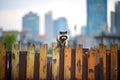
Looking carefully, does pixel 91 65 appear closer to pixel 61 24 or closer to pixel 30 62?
pixel 30 62

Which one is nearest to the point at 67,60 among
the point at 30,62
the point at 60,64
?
the point at 60,64

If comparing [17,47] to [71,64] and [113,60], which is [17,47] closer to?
[71,64]

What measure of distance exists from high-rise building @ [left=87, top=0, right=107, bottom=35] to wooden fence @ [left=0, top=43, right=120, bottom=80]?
11.5 meters

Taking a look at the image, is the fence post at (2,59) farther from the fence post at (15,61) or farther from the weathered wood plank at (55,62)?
the weathered wood plank at (55,62)

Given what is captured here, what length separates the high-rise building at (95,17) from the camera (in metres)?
15.6

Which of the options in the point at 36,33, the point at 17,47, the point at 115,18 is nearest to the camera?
the point at 17,47

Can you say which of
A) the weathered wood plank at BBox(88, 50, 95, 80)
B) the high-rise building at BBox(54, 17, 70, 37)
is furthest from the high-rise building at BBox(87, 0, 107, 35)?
the weathered wood plank at BBox(88, 50, 95, 80)

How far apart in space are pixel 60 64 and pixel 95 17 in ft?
44.2

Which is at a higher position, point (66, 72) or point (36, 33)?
point (36, 33)

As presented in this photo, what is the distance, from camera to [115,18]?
1494 cm

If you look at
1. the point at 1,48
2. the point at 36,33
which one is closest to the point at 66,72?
Answer: the point at 1,48

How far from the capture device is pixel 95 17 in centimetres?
1683

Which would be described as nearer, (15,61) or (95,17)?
(15,61)

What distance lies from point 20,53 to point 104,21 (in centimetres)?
1255
